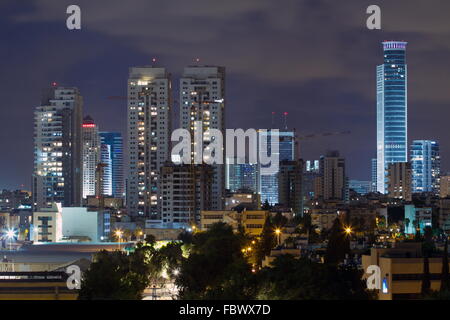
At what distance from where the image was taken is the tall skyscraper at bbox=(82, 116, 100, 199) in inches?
4552

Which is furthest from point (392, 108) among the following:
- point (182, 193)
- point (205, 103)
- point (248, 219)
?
point (248, 219)

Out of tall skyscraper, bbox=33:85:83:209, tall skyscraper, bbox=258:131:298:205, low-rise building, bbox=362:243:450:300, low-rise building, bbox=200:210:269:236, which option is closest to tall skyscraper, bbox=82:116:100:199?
tall skyscraper, bbox=258:131:298:205

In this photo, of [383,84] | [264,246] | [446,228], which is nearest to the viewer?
[264,246]

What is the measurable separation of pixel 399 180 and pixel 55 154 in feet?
157

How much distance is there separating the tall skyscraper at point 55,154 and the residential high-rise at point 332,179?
4277 cm

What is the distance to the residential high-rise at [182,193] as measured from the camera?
60688 mm

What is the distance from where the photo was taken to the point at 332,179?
371 feet

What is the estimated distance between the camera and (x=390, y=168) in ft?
368

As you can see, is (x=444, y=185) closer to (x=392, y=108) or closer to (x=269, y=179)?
(x=392, y=108)
